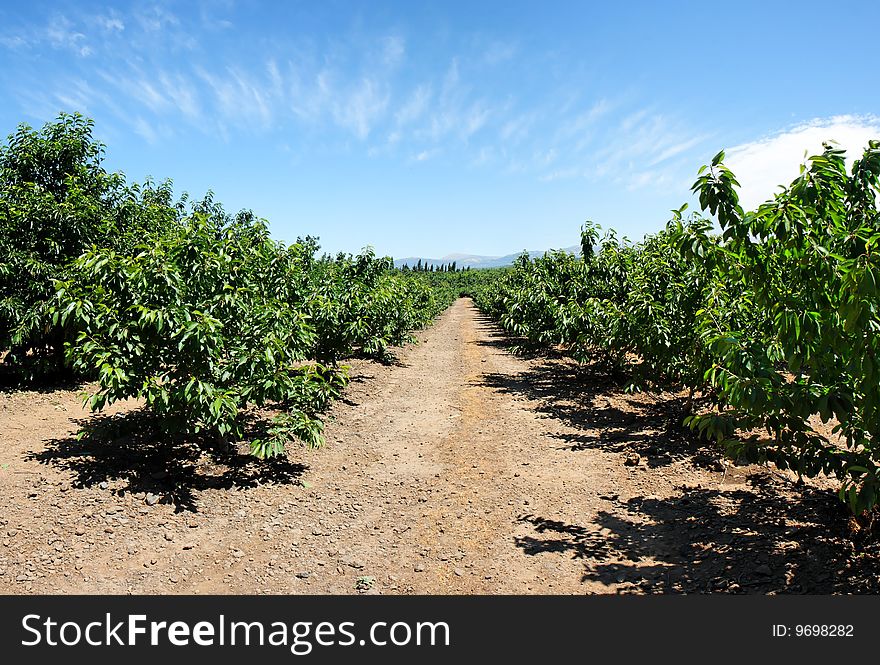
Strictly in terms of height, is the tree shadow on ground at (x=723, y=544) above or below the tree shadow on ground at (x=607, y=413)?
below

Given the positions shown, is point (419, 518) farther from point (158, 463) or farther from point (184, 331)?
point (158, 463)

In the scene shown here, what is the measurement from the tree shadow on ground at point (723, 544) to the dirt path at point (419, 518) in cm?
2

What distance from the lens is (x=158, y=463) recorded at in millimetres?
6574

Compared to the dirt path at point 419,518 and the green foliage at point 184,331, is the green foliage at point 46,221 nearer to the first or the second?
the dirt path at point 419,518

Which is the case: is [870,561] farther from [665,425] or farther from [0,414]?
[0,414]

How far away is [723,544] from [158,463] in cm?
633

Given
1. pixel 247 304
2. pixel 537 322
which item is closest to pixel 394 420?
pixel 247 304

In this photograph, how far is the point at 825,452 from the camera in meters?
4.11

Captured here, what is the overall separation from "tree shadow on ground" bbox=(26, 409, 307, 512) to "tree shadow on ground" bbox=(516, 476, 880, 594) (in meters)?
3.44

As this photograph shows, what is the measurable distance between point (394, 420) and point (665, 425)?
15.7ft

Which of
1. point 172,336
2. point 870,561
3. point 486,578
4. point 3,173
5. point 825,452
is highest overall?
point 3,173

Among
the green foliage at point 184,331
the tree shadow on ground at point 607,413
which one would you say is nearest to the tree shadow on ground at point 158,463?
the green foliage at point 184,331

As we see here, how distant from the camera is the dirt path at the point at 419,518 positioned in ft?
14.8

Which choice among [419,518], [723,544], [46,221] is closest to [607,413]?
[723,544]
